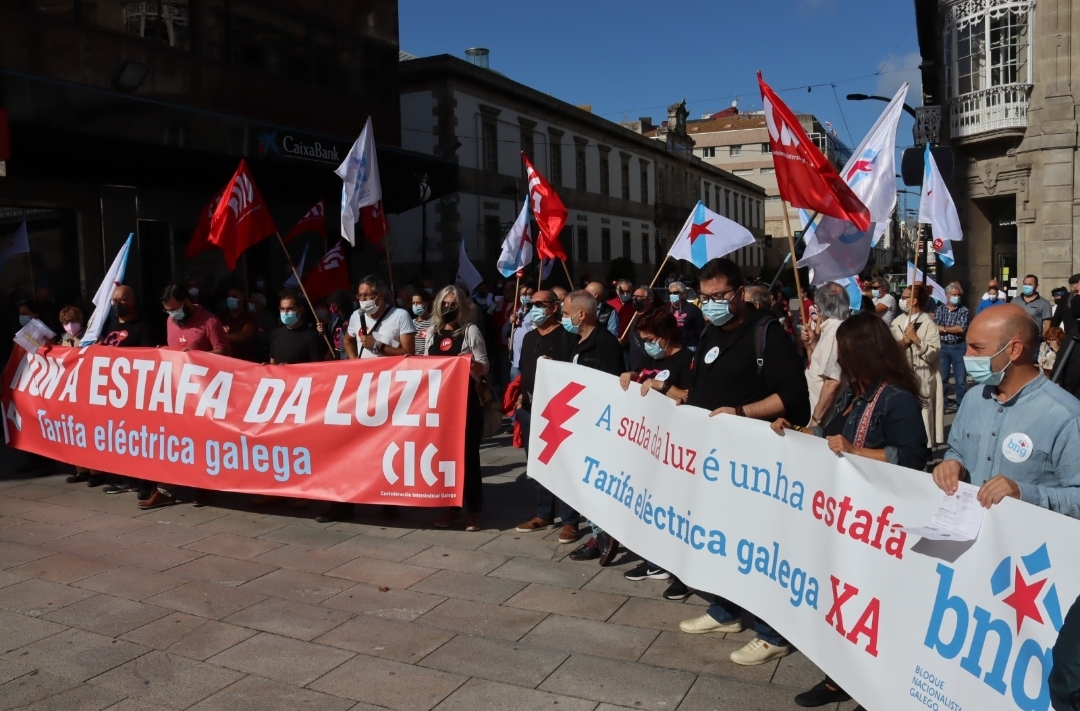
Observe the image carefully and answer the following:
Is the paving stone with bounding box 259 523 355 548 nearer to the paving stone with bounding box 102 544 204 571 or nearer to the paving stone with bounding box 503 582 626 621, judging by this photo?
the paving stone with bounding box 102 544 204 571

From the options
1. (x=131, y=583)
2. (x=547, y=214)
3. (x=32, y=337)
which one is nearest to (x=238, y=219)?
(x=32, y=337)

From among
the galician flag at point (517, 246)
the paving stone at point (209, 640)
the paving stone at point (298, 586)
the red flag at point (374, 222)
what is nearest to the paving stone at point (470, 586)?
the paving stone at point (298, 586)

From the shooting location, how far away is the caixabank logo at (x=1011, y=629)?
8.34ft

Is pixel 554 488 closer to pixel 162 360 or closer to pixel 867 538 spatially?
pixel 867 538

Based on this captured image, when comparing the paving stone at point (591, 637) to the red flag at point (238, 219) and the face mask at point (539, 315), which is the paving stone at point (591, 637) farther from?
the red flag at point (238, 219)

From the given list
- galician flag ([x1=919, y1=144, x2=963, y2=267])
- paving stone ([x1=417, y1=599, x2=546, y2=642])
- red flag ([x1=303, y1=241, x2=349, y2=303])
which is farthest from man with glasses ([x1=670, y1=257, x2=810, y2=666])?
red flag ([x1=303, y1=241, x2=349, y2=303])

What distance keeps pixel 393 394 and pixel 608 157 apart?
38.8m

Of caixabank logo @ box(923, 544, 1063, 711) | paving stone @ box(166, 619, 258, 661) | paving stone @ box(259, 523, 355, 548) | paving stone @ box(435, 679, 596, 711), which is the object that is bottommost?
paving stone @ box(435, 679, 596, 711)

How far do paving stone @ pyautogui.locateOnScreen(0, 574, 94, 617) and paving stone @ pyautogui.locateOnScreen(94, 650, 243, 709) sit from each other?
43.1 inches

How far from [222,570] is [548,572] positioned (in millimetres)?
2048

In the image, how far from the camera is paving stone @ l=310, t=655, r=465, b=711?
3895 mm

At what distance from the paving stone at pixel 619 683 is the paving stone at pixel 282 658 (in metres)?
1.05

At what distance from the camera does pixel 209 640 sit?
4.59m

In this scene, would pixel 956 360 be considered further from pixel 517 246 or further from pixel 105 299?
pixel 105 299
